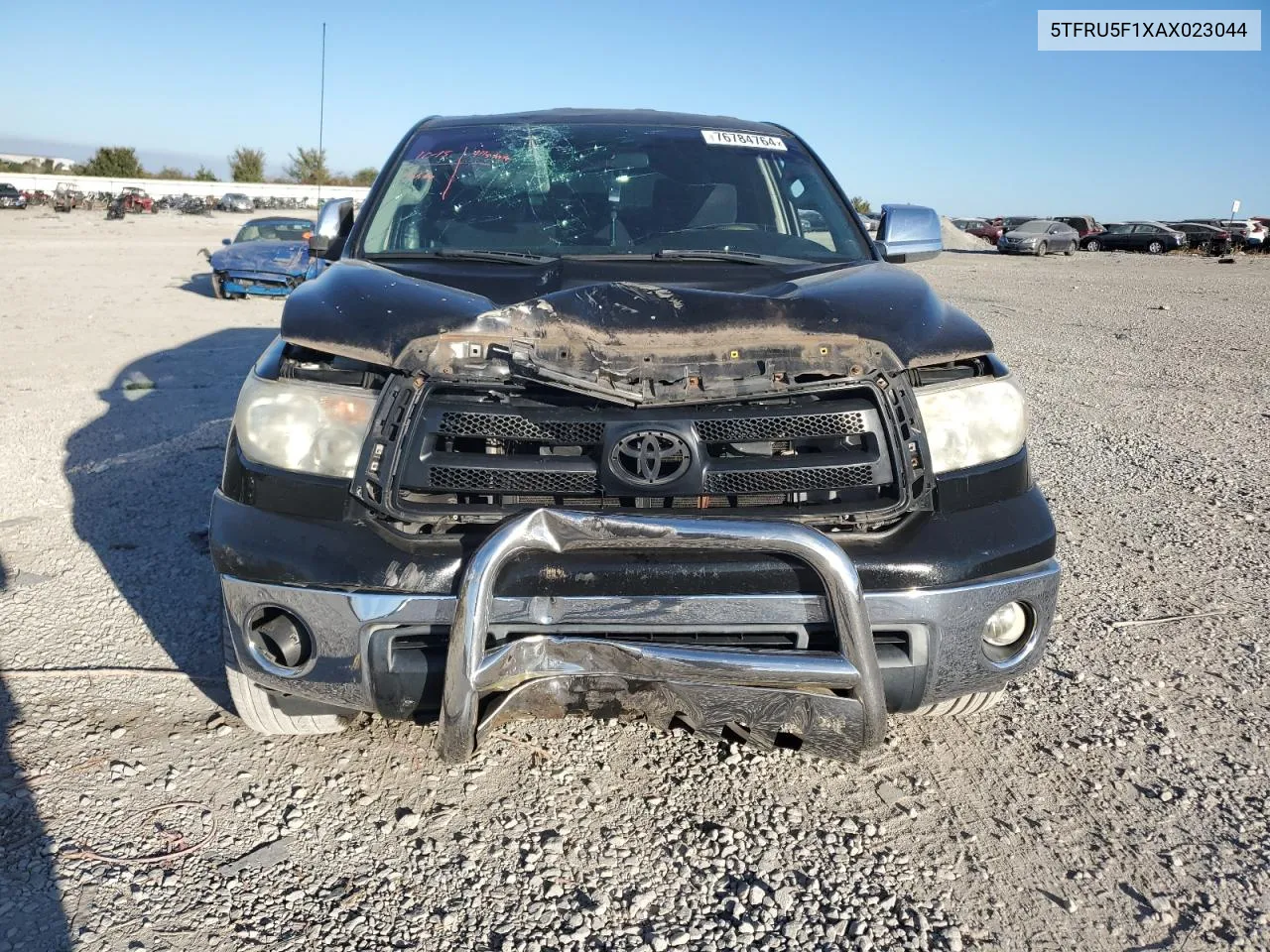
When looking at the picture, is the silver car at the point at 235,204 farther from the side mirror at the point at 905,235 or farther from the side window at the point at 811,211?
the side mirror at the point at 905,235

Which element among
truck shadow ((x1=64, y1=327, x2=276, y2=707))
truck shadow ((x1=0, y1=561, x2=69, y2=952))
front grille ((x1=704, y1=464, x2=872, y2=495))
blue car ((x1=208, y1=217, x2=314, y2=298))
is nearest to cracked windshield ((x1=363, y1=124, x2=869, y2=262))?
front grille ((x1=704, y1=464, x2=872, y2=495))

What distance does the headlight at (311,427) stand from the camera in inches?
97.5

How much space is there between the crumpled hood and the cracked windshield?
12899 mm

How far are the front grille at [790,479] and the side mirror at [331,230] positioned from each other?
2.20m

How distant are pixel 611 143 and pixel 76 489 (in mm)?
3610

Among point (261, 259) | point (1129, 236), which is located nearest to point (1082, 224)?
point (1129, 236)

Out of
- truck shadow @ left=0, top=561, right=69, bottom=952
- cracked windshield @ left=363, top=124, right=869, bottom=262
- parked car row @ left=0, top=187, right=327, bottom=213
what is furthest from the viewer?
Result: parked car row @ left=0, top=187, right=327, bottom=213

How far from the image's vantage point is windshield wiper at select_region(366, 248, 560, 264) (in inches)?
128

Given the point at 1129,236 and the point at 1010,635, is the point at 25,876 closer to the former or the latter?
the point at 1010,635

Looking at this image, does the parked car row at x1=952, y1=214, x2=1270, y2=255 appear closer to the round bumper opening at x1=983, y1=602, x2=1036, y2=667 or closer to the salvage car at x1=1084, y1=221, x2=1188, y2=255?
the salvage car at x1=1084, y1=221, x2=1188, y2=255

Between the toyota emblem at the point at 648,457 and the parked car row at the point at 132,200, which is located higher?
the parked car row at the point at 132,200

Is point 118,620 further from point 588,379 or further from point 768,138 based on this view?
point 768,138

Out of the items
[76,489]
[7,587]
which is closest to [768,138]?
[7,587]

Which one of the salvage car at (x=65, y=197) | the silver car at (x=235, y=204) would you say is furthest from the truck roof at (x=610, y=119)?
the silver car at (x=235, y=204)
